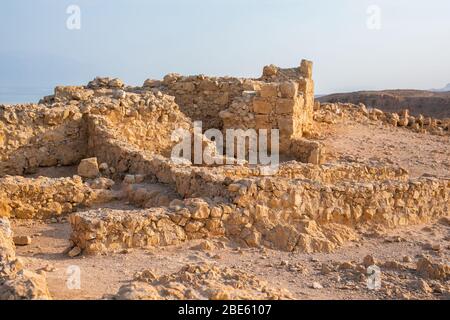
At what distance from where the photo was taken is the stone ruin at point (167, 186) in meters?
6.50

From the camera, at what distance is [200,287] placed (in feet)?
14.0

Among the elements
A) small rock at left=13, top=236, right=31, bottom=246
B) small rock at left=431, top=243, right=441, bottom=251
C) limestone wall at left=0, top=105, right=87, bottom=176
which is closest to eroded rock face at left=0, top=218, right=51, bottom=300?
small rock at left=13, top=236, right=31, bottom=246

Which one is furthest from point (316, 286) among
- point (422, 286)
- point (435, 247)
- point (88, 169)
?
point (88, 169)

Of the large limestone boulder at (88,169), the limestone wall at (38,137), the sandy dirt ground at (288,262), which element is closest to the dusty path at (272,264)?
the sandy dirt ground at (288,262)

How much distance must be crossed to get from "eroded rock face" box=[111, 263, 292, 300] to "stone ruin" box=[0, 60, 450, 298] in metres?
0.71

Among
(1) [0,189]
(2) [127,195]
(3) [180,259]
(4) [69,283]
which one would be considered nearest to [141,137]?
(2) [127,195]

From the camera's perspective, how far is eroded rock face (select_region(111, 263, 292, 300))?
3881 millimetres

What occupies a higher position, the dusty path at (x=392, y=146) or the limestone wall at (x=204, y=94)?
the limestone wall at (x=204, y=94)

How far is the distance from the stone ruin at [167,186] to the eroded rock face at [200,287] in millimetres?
706

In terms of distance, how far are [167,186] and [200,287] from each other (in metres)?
4.44

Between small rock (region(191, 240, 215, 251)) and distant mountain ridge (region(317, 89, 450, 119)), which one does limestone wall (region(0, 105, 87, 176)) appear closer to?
small rock (region(191, 240, 215, 251))

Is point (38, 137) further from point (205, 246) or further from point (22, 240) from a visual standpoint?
point (205, 246)

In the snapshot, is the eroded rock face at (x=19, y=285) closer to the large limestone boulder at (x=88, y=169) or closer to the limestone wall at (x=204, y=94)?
the large limestone boulder at (x=88, y=169)
